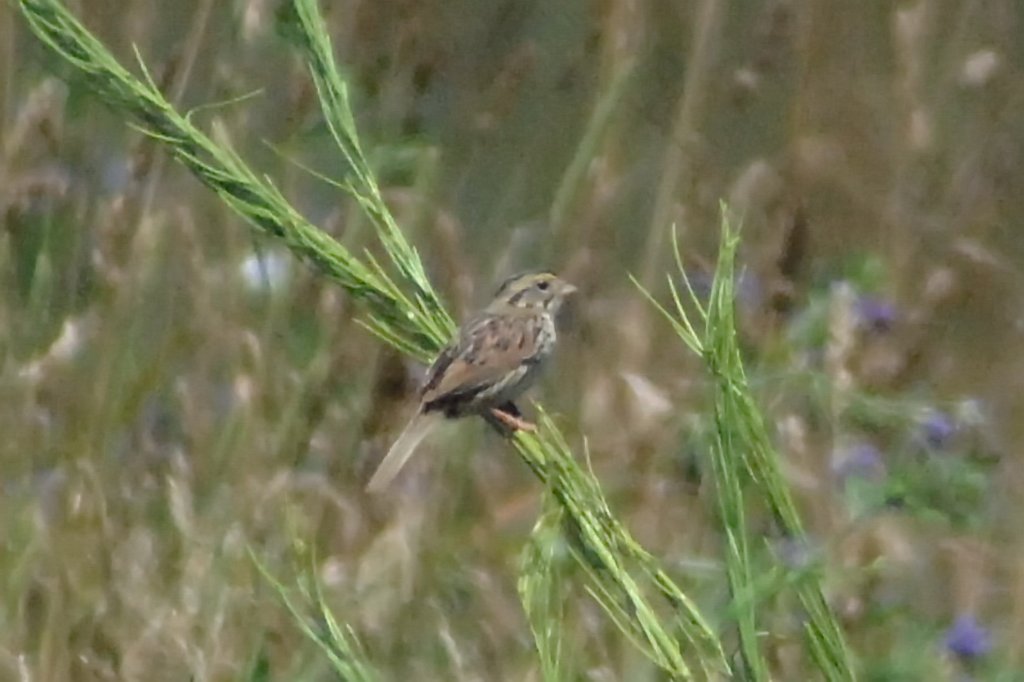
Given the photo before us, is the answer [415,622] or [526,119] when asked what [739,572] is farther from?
[526,119]

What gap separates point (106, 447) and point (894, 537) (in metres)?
1.07

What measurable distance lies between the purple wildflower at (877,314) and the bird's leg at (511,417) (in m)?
0.55

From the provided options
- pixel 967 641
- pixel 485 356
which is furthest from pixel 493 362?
pixel 967 641

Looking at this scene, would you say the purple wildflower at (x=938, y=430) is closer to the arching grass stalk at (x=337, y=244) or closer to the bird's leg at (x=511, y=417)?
the bird's leg at (x=511, y=417)

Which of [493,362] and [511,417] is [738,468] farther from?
[493,362]

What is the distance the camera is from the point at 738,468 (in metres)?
1.25

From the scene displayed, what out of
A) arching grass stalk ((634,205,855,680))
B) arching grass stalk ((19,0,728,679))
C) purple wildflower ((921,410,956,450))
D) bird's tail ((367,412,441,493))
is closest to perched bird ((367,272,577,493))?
bird's tail ((367,412,441,493))

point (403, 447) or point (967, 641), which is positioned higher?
point (403, 447)

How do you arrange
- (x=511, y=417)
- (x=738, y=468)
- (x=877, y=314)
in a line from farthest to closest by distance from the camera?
(x=877, y=314) < (x=511, y=417) < (x=738, y=468)

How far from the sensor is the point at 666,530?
2.70 m

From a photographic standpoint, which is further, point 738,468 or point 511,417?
point 511,417

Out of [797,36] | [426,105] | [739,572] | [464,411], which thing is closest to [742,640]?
[739,572]

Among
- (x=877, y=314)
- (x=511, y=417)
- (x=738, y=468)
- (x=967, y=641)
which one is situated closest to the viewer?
(x=738, y=468)

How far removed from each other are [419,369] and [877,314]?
68 centimetres
